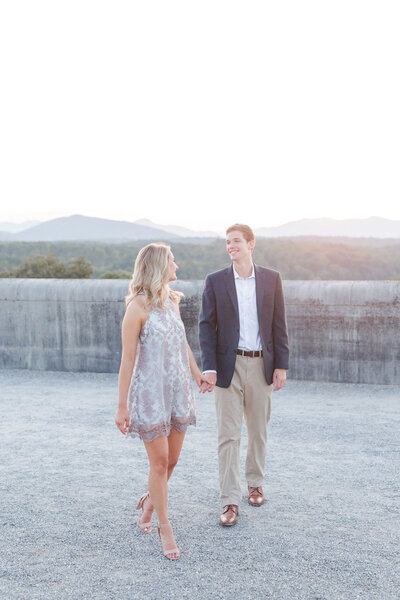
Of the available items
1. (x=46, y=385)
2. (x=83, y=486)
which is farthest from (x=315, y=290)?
(x=83, y=486)

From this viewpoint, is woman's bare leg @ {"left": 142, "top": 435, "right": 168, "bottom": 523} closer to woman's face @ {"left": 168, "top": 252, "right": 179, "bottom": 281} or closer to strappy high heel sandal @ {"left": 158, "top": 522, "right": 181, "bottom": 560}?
strappy high heel sandal @ {"left": 158, "top": 522, "right": 181, "bottom": 560}

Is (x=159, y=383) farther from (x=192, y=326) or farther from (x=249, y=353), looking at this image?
(x=192, y=326)

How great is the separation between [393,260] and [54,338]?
2926 cm

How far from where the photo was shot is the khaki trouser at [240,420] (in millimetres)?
3869

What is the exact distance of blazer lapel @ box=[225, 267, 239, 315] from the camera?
403 cm

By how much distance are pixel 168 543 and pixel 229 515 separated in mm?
510

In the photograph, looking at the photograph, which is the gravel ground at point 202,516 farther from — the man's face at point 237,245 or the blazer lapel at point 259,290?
the man's face at point 237,245

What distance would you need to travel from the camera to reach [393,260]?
116ft

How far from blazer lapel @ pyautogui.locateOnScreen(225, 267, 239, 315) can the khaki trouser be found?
1.10 feet

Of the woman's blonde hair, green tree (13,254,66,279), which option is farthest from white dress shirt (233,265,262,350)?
green tree (13,254,66,279)

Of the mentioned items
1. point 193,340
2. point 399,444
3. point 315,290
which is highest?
point 315,290

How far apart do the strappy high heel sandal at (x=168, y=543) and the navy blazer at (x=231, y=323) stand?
0.95 metres

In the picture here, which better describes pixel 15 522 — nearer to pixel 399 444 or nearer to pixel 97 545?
pixel 97 545

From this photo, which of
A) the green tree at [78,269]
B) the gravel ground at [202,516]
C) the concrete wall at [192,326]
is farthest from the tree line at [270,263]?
the gravel ground at [202,516]
